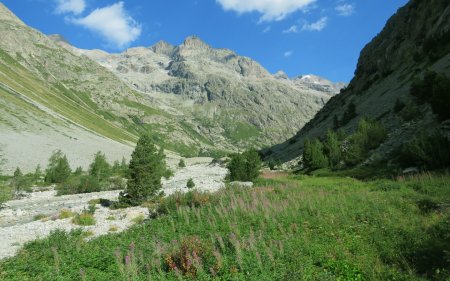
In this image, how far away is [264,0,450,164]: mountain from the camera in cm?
3966

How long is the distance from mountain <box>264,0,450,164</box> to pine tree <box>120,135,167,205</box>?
23.6m

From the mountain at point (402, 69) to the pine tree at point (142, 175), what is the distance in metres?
23.6

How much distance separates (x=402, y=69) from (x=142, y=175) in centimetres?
6045

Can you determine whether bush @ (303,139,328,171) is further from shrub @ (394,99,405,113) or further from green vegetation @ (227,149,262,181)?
shrub @ (394,99,405,113)

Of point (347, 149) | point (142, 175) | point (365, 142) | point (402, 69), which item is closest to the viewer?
point (142, 175)

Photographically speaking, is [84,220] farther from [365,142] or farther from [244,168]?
[365,142]

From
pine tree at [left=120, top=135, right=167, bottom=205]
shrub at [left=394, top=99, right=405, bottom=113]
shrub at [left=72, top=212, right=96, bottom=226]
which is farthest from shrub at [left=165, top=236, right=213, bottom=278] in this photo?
shrub at [left=394, top=99, right=405, bottom=113]

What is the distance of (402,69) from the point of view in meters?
70.7

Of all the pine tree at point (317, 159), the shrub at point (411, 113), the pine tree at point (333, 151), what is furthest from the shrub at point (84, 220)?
the shrub at point (411, 113)

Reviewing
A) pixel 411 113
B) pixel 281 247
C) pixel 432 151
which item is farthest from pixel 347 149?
pixel 281 247

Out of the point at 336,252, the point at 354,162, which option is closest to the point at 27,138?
the point at 354,162

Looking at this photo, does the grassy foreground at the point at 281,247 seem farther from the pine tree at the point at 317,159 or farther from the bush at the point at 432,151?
the pine tree at the point at 317,159

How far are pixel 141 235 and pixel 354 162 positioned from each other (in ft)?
102

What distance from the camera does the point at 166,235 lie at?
16.1m
